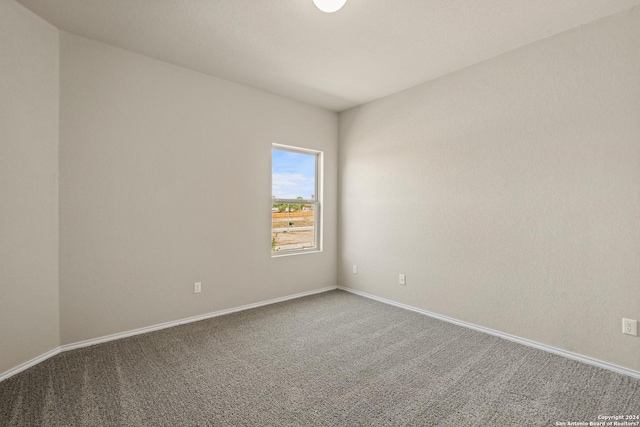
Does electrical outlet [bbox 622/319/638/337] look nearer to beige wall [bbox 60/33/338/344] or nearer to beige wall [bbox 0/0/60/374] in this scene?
beige wall [bbox 60/33/338/344]

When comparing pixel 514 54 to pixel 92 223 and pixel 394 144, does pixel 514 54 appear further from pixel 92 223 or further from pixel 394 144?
pixel 92 223

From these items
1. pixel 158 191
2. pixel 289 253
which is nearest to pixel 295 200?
pixel 289 253

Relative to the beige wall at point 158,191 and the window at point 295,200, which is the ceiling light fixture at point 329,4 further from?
the window at point 295,200

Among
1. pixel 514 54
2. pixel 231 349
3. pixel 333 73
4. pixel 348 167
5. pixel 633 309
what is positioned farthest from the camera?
pixel 348 167

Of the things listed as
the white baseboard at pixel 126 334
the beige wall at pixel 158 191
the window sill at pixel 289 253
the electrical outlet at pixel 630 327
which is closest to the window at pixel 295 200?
the window sill at pixel 289 253

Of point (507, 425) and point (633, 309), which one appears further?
point (633, 309)

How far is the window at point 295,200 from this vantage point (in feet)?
12.5

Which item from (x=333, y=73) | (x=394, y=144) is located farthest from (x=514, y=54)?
(x=333, y=73)

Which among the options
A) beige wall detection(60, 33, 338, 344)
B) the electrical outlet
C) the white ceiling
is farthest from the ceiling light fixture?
the electrical outlet

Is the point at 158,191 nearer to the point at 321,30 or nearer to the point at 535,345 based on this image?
the point at 321,30

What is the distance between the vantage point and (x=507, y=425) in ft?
5.22

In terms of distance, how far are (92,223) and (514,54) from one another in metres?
4.04

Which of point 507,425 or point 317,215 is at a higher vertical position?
point 317,215

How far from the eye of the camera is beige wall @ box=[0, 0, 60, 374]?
1.99m
